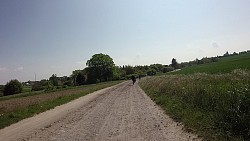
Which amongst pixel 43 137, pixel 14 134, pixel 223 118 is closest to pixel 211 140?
pixel 223 118

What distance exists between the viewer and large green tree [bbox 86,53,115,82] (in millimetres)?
129875

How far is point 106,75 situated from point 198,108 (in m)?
120

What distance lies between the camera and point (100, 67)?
427 feet

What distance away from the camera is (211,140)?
8.03 meters

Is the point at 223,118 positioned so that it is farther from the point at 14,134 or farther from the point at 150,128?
the point at 14,134

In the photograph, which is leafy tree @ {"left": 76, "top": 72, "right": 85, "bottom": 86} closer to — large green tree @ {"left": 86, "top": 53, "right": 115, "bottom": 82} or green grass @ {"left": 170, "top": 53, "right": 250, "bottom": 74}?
large green tree @ {"left": 86, "top": 53, "right": 115, "bottom": 82}

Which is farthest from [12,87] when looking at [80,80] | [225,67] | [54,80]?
[225,67]

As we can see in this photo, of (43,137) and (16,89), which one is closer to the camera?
(43,137)

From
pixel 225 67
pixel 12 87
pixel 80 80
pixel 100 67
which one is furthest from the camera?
pixel 80 80

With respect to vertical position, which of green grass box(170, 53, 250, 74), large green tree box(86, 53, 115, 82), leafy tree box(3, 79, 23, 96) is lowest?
leafy tree box(3, 79, 23, 96)

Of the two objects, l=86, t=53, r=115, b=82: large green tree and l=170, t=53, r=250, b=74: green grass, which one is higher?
l=86, t=53, r=115, b=82: large green tree

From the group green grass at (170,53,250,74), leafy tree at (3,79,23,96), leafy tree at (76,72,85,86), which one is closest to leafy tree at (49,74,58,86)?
leafy tree at (76,72,85,86)

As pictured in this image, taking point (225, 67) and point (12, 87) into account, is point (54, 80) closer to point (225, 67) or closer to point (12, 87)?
point (12, 87)

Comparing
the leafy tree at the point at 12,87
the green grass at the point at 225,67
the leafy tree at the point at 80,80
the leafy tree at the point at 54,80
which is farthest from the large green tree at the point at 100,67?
the green grass at the point at 225,67
